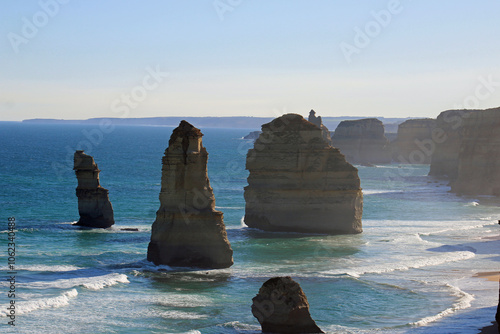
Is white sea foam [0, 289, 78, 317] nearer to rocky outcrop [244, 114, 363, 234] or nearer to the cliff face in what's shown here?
rocky outcrop [244, 114, 363, 234]

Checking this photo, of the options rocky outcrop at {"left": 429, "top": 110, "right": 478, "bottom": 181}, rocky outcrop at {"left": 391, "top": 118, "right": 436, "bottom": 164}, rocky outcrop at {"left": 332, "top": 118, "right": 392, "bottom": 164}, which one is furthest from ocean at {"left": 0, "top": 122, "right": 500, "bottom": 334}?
rocky outcrop at {"left": 391, "top": 118, "right": 436, "bottom": 164}

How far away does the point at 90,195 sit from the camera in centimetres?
4559

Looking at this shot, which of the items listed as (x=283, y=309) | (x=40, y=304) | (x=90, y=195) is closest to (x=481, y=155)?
(x=90, y=195)

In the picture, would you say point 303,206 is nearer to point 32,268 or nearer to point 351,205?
point 351,205

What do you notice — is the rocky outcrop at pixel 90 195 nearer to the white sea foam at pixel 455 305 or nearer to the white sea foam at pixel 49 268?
the white sea foam at pixel 49 268

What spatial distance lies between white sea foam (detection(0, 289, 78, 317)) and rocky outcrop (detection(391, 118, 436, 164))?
347 ft

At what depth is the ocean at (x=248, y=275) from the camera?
25172 millimetres

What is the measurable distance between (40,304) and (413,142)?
368 ft

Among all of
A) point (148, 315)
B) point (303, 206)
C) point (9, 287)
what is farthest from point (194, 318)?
point (303, 206)

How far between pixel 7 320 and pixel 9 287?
4554 mm

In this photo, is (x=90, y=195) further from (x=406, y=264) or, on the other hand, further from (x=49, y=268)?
(x=406, y=264)

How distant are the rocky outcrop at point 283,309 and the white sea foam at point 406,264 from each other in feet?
33.2

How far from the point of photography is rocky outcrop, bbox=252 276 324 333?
22.7 m

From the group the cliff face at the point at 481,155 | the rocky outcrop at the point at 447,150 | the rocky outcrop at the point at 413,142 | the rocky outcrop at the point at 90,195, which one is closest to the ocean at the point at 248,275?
the rocky outcrop at the point at 90,195
